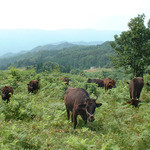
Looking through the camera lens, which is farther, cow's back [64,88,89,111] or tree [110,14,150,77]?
tree [110,14,150,77]

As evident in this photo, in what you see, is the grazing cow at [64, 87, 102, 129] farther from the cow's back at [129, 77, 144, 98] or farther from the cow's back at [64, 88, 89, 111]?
the cow's back at [129, 77, 144, 98]

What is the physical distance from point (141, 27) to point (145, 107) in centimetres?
1160

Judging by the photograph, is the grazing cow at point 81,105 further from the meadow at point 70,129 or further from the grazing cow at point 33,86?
the grazing cow at point 33,86

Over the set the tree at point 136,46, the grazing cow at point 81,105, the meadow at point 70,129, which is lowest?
the meadow at point 70,129

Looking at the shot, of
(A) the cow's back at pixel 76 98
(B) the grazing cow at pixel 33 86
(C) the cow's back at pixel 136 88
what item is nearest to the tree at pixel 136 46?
(C) the cow's back at pixel 136 88

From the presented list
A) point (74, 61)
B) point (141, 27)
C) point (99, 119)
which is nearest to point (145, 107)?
point (99, 119)

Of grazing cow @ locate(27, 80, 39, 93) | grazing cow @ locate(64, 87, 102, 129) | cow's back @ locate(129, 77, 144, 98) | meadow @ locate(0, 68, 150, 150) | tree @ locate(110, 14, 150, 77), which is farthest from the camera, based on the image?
tree @ locate(110, 14, 150, 77)

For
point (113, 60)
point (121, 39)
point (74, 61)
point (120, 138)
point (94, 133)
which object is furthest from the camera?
point (74, 61)

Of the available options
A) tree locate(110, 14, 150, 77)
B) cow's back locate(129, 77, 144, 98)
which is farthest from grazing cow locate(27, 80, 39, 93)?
tree locate(110, 14, 150, 77)

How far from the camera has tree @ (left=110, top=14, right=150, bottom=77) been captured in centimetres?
1842

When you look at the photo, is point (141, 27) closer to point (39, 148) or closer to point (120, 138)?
point (120, 138)

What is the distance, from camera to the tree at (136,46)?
725 inches

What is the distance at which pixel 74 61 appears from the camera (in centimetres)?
19188

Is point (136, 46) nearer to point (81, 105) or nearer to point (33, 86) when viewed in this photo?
point (33, 86)
